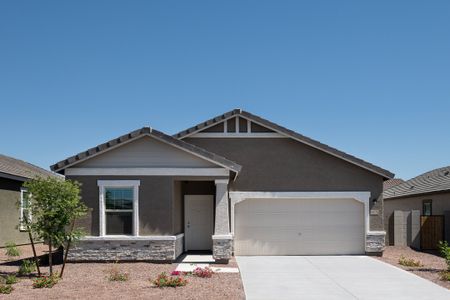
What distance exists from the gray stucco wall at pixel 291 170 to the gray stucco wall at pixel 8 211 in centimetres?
873

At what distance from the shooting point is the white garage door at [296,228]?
20469 mm

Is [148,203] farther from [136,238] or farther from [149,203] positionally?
[136,238]

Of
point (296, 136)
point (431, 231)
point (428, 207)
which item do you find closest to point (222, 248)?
point (296, 136)

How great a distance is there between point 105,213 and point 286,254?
22.6ft

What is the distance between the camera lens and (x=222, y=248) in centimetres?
1738

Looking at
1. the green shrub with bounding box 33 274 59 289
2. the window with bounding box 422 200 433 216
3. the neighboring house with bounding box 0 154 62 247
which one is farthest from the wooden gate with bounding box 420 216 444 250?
the neighboring house with bounding box 0 154 62 247

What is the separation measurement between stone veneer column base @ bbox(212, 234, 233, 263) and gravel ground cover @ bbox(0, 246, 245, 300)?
6.42ft

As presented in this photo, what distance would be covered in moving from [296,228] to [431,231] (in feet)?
20.4

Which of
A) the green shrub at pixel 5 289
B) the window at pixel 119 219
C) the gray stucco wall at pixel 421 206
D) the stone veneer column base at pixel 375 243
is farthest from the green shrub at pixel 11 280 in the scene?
the gray stucco wall at pixel 421 206

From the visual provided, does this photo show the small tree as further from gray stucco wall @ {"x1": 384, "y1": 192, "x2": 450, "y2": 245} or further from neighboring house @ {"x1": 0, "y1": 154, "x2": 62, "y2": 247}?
gray stucco wall @ {"x1": 384, "y1": 192, "x2": 450, "y2": 245}

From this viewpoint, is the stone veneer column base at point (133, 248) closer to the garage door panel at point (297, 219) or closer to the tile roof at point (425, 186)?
the garage door panel at point (297, 219)

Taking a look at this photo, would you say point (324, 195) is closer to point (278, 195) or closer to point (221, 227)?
point (278, 195)

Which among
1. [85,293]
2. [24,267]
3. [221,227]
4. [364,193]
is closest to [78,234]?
[24,267]

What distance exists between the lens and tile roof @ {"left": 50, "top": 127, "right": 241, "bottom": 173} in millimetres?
17500
